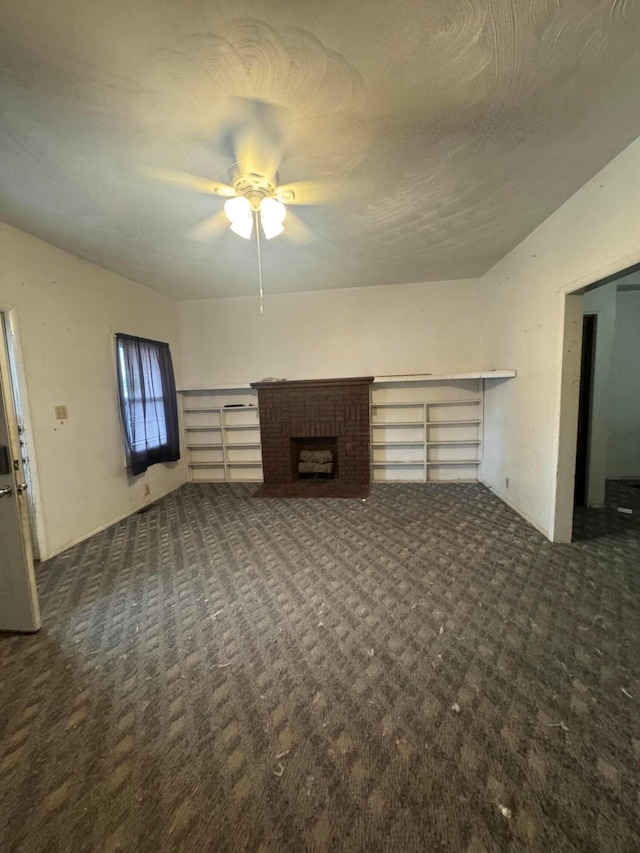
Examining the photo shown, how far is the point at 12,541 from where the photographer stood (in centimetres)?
183

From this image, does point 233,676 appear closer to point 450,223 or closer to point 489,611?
point 489,611

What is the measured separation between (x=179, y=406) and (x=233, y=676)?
13.0 ft

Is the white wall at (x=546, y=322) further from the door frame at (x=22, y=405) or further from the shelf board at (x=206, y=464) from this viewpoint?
the door frame at (x=22, y=405)

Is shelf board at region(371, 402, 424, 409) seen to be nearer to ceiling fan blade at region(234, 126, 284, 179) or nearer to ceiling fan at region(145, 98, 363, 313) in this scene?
ceiling fan at region(145, 98, 363, 313)

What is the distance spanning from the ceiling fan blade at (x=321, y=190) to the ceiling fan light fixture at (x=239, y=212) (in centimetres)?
28

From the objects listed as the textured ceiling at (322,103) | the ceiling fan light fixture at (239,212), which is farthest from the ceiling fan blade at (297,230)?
the ceiling fan light fixture at (239,212)

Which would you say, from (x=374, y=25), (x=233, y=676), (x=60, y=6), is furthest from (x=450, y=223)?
(x=233, y=676)

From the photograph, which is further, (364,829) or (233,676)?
(233,676)

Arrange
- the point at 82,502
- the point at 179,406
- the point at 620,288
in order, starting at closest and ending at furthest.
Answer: the point at 82,502
the point at 620,288
the point at 179,406

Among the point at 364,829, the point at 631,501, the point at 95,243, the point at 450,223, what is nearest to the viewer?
the point at 364,829

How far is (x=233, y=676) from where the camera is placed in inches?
62.4

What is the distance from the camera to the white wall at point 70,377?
272 centimetres

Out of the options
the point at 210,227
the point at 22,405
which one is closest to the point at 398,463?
the point at 210,227

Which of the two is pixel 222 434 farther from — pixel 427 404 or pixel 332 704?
pixel 332 704
